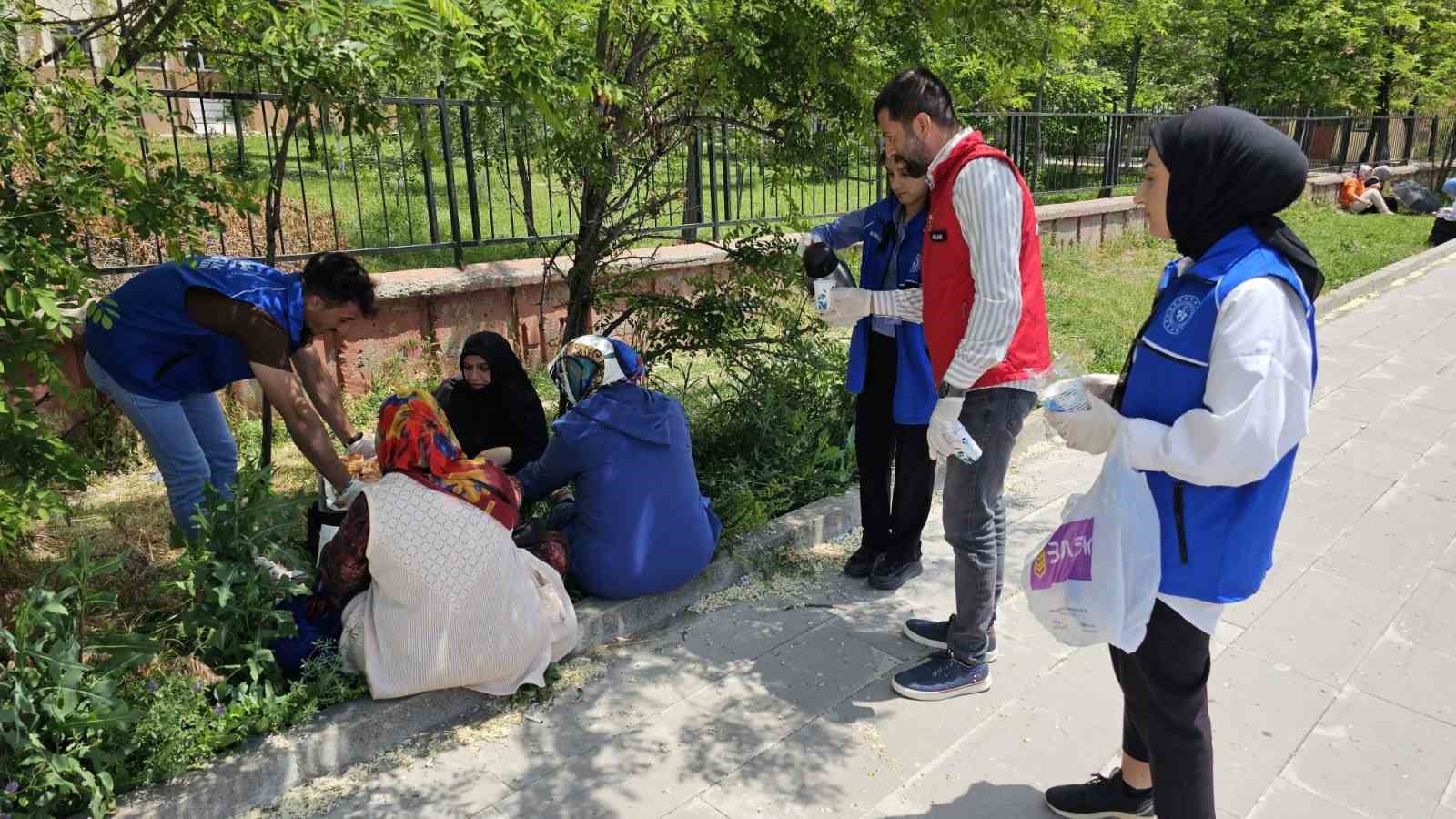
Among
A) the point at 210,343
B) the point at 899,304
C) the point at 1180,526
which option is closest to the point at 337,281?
the point at 210,343

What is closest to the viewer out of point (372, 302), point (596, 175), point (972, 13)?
point (372, 302)

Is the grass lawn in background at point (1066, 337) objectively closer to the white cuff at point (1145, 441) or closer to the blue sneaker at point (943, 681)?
the blue sneaker at point (943, 681)

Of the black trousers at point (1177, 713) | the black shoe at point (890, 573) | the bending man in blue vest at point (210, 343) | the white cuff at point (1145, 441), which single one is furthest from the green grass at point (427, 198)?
the black trousers at point (1177, 713)

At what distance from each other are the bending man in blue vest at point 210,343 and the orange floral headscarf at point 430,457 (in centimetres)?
50

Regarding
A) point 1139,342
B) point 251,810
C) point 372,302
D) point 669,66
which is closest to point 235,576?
point 251,810

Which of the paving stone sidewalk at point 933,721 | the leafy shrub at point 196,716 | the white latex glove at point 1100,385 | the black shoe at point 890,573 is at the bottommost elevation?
the paving stone sidewalk at point 933,721

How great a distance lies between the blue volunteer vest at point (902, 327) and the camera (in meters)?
3.54

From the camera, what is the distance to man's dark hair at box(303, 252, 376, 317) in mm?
3359

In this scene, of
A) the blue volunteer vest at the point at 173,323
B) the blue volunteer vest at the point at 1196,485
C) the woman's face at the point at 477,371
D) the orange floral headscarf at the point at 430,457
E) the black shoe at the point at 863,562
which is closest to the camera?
the blue volunteer vest at the point at 1196,485

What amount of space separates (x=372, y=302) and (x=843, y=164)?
2331 millimetres

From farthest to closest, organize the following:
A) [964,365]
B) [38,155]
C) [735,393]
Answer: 1. [735,393]
2. [964,365]
3. [38,155]

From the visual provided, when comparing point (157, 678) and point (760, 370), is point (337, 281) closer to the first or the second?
point (157, 678)

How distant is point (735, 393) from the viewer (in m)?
5.07

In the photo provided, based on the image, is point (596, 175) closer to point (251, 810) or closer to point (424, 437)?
point (424, 437)
